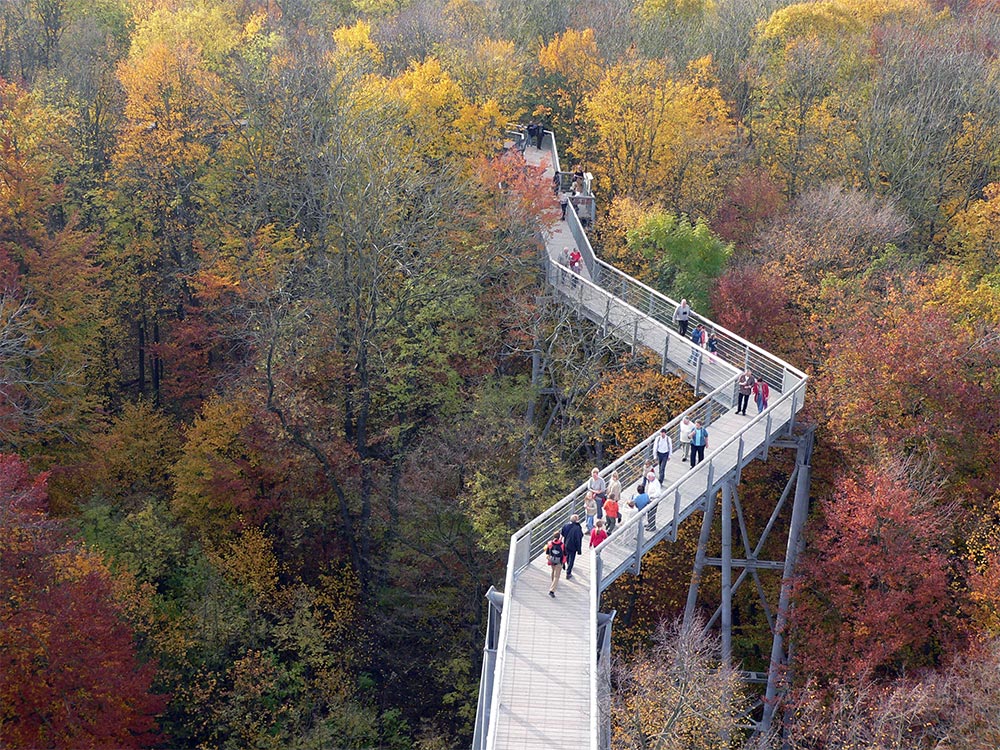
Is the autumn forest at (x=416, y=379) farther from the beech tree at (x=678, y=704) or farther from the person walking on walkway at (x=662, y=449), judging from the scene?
the person walking on walkway at (x=662, y=449)

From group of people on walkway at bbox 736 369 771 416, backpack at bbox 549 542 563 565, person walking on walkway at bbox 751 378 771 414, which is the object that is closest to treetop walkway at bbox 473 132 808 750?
group of people on walkway at bbox 736 369 771 416

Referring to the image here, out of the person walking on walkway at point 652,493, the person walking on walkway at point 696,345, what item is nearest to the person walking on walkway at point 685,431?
the person walking on walkway at point 652,493

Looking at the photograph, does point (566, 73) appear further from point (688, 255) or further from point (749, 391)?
point (749, 391)

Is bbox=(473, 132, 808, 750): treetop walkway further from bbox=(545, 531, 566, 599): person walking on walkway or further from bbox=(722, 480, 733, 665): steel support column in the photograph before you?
bbox=(545, 531, 566, 599): person walking on walkway

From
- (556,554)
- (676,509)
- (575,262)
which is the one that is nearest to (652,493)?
(676,509)

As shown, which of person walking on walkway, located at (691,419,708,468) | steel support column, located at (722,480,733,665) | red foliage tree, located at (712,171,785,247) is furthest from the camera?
red foliage tree, located at (712,171,785,247)

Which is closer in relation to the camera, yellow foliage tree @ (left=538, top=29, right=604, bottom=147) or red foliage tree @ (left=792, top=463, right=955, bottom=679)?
red foliage tree @ (left=792, top=463, right=955, bottom=679)

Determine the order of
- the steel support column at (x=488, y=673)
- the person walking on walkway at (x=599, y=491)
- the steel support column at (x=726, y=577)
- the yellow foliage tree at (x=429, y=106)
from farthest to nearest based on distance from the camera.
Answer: the yellow foliage tree at (x=429, y=106)
the steel support column at (x=726, y=577)
the person walking on walkway at (x=599, y=491)
the steel support column at (x=488, y=673)
